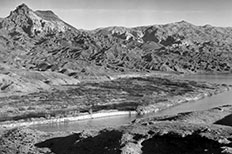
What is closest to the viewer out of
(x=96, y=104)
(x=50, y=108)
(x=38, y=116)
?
(x=38, y=116)

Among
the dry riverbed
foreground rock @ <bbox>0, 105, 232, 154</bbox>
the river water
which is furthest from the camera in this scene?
the dry riverbed

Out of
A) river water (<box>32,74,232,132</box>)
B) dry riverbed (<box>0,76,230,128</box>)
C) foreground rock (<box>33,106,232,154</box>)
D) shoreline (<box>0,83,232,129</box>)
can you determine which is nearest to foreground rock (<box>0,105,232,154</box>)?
foreground rock (<box>33,106,232,154</box>)

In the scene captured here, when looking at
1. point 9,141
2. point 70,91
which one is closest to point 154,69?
point 70,91

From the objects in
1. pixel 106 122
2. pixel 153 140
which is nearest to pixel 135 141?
pixel 153 140

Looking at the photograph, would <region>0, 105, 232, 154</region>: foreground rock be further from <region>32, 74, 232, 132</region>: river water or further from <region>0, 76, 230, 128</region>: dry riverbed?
<region>0, 76, 230, 128</region>: dry riverbed

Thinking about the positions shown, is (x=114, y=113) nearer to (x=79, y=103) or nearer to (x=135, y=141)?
(x=79, y=103)

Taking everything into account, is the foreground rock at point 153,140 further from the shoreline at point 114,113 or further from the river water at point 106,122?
the shoreline at point 114,113

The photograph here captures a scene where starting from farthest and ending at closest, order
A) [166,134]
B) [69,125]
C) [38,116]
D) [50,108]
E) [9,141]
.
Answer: [50,108] < [38,116] < [69,125] < [9,141] < [166,134]

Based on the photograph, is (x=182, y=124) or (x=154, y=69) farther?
(x=154, y=69)

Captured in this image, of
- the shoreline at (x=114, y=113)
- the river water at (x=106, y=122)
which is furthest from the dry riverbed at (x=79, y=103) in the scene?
the river water at (x=106, y=122)

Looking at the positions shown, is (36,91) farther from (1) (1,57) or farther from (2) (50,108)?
(1) (1,57)

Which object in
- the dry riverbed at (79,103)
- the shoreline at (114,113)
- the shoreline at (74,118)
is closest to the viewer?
the shoreline at (74,118)
